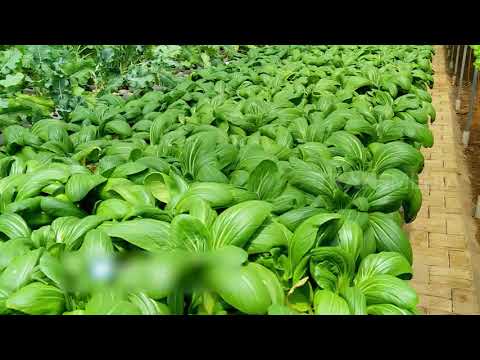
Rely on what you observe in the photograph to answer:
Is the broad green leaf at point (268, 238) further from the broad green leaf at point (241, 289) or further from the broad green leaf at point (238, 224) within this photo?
the broad green leaf at point (241, 289)

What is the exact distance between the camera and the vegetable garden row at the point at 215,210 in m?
1.46

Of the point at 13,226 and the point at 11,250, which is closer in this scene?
the point at 11,250

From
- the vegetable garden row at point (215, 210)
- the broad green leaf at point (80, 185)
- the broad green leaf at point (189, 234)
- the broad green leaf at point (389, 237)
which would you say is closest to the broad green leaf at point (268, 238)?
the vegetable garden row at point (215, 210)

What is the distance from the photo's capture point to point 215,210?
1.96m

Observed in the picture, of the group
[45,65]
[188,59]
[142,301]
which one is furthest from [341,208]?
[188,59]

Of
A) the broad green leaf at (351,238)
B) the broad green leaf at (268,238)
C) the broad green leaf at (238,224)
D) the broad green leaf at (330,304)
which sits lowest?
the broad green leaf at (330,304)

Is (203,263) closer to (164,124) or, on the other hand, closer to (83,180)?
(83,180)

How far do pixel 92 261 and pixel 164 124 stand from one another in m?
1.78

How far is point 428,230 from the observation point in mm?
3588

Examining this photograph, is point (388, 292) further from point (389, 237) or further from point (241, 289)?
point (241, 289)

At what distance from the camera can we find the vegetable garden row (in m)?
1.46

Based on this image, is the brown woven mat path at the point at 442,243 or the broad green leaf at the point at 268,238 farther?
the brown woven mat path at the point at 442,243

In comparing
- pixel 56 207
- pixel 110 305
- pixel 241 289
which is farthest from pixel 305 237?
pixel 56 207

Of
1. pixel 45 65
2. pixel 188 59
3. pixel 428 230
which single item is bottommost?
pixel 428 230
